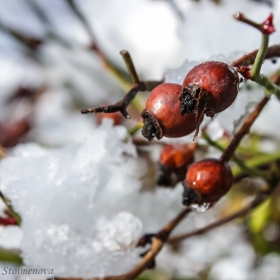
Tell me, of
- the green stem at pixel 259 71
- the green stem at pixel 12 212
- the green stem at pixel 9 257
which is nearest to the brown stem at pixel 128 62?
the green stem at pixel 259 71

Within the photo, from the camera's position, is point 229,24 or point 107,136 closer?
point 107,136

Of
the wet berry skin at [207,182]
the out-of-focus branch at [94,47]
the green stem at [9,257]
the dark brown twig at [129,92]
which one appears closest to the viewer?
the dark brown twig at [129,92]

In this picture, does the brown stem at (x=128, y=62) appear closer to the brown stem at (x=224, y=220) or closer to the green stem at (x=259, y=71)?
the green stem at (x=259, y=71)

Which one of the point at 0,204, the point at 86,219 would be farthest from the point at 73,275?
the point at 0,204

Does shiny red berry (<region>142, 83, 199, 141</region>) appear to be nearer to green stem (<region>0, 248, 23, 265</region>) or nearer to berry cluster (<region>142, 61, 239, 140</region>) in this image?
berry cluster (<region>142, 61, 239, 140</region>)

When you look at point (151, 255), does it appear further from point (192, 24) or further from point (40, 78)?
point (40, 78)

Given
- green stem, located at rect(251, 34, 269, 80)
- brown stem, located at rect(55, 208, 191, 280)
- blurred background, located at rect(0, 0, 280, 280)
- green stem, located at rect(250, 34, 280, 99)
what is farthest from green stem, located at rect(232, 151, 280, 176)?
green stem, located at rect(251, 34, 269, 80)
